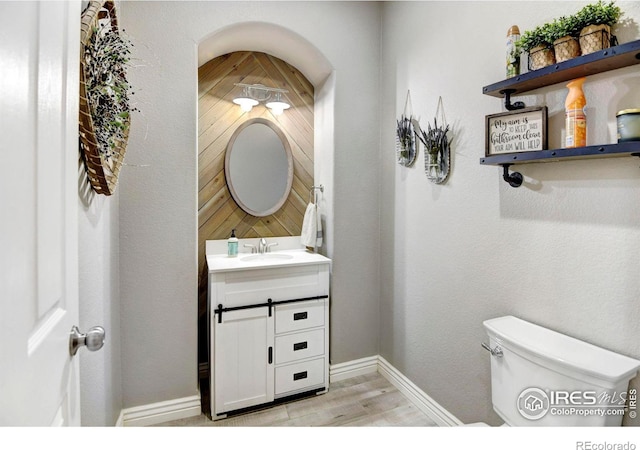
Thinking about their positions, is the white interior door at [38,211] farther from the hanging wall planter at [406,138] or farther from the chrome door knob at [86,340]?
the hanging wall planter at [406,138]

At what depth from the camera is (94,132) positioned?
43.9 inches

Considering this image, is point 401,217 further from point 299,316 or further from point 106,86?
point 106,86

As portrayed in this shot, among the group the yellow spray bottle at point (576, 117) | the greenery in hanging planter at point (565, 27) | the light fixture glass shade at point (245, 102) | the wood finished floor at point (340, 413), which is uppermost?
the light fixture glass shade at point (245, 102)

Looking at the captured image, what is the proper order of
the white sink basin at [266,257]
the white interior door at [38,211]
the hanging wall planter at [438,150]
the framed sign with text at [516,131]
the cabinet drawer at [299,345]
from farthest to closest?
the white sink basin at [266,257]
the cabinet drawer at [299,345]
the hanging wall planter at [438,150]
the framed sign with text at [516,131]
the white interior door at [38,211]

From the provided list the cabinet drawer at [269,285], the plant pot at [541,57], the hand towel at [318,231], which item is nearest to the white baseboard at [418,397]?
the cabinet drawer at [269,285]

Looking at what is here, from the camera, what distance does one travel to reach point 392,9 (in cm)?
231

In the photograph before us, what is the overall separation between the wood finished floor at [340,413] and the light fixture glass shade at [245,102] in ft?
6.66

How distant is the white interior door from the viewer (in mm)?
513

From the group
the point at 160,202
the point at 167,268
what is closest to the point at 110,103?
the point at 160,202

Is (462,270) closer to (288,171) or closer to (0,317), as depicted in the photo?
(288,171)

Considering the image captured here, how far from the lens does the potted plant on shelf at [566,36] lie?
3.89ft

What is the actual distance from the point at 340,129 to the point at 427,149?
66cm

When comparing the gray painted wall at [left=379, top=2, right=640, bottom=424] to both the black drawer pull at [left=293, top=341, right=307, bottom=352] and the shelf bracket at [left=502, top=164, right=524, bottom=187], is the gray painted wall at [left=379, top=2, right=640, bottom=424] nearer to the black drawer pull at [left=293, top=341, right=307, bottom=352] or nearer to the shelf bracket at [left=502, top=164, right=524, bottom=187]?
the shelf bracket at [left=502, top=164, right=524, bottom=187]

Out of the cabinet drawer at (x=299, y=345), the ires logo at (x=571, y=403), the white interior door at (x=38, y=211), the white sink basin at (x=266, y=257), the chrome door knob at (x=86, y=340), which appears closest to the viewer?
the white interior door at (x=38, y=211)
